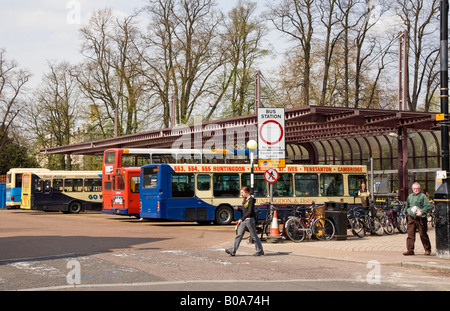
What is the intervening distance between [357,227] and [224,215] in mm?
→ 8730

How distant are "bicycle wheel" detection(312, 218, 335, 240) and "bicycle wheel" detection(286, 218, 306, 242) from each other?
48 cm

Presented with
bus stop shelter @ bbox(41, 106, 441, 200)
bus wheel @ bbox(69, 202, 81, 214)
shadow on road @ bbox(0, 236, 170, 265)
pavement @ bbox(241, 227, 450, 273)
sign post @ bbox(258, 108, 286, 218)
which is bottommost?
pavement @ bbox(241, 227, 450, 273)

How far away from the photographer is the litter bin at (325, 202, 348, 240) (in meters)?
18.2

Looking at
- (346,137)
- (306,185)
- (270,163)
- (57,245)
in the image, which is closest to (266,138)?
(270,163)

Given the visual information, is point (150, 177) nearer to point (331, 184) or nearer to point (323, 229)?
point (331, 184)

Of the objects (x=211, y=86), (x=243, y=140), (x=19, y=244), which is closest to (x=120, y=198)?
(x=243, y=140)

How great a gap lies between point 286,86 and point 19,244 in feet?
99.0

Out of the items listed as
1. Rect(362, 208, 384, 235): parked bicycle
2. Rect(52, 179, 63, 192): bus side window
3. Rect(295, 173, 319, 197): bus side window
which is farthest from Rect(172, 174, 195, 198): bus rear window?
Rect(52, 179, 63, 192): bus side window

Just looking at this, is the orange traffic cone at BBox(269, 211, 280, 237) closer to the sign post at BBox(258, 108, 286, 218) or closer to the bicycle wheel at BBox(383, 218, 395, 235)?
the sign post at BBox(258, 108, 286, 218)

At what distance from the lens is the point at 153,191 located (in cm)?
2661

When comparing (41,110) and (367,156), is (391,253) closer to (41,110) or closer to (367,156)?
(367,156)

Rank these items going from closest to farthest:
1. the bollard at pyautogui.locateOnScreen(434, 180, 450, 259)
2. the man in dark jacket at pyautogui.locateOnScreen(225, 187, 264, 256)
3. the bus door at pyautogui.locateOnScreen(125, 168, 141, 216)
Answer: the bollard at pyautogui.locateOnScreen(434, 180, 450, 259), the man in dark jacket at pyautogui.locateOnScreen(225, 187, 264, 256), the bus door at pyautogui.locateOnScreen(125, 168, 141, 216)

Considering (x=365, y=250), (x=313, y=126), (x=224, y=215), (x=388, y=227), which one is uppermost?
(x=313, y=126)

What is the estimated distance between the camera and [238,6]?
49875mm
